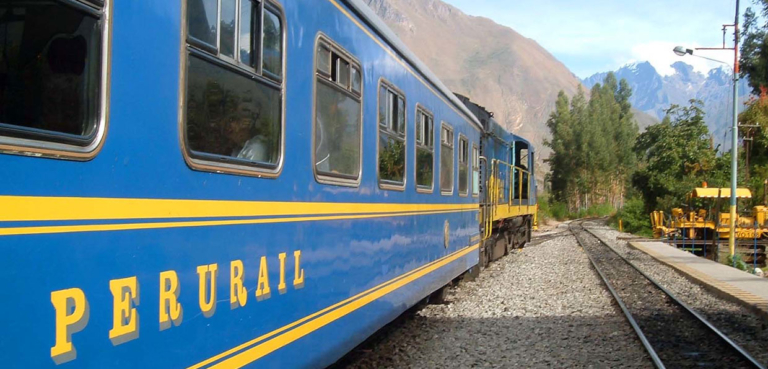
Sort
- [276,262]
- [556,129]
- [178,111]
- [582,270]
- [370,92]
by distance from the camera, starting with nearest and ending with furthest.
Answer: [178,111] → [276,262] → [370,92] → [582,270] → [556,129]

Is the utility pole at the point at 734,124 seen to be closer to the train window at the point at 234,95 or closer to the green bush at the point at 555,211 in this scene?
the train window at the point at 234,95

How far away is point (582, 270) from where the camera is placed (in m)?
15.8

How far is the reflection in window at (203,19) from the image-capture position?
9.84ft

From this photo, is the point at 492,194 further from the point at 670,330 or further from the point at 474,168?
the point at 670,330

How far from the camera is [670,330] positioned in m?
8.95

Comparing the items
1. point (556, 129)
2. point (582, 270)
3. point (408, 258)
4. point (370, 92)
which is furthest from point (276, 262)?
point (556, 129)

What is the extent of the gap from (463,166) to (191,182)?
24.4 ft

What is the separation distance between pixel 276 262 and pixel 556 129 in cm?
6823

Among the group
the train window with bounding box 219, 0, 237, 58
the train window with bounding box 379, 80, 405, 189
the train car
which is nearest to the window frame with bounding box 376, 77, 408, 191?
the train window with bounding box 379, 80, 405, 189

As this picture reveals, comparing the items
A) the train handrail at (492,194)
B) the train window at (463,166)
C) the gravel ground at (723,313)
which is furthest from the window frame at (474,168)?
the gravel ground at (723,313)

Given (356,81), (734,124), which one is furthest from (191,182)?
(734,124)

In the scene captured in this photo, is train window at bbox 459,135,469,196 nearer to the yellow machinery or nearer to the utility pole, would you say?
the utility pole

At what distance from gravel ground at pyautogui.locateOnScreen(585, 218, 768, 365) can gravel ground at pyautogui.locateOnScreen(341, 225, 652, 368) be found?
122cm

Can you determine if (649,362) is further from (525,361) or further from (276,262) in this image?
(276,262)
